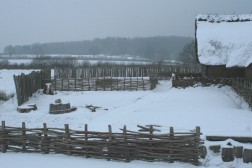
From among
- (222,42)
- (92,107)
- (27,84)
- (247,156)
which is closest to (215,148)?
(247,156)

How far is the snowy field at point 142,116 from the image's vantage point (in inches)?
421

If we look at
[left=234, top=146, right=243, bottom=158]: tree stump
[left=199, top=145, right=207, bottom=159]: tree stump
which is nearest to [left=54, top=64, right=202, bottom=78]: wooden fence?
[left=199, top=145, right=207, bottom=159]: tree stump

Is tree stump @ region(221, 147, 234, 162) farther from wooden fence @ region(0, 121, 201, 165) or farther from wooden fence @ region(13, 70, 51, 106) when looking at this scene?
wooden fence @ region(13, 70, 51, 106)

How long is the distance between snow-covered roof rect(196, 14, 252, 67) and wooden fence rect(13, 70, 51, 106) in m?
12.6

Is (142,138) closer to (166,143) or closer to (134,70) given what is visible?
(166,143)

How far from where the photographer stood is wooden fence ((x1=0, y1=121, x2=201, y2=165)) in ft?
34.2

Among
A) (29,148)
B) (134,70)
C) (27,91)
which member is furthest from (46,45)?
(29,148)

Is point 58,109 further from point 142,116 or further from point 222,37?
point 222,37

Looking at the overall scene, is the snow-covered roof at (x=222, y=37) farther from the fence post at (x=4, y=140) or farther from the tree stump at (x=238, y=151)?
the fence post at (x=4, y=140)

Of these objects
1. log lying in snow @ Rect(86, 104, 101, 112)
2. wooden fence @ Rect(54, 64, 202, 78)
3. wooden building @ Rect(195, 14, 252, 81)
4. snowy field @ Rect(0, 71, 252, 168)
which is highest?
wooden building @ Rect(195, 14, 252, 81)

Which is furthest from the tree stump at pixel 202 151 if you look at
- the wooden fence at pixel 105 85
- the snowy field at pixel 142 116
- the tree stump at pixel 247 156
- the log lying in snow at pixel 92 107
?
the wooden fence at pixel 105 85

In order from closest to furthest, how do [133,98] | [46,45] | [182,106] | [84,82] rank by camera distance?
[182,106] → [133,98] → [84,82] → [46,45]

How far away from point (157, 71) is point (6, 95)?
1686cm

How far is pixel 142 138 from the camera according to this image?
10.9 meters
